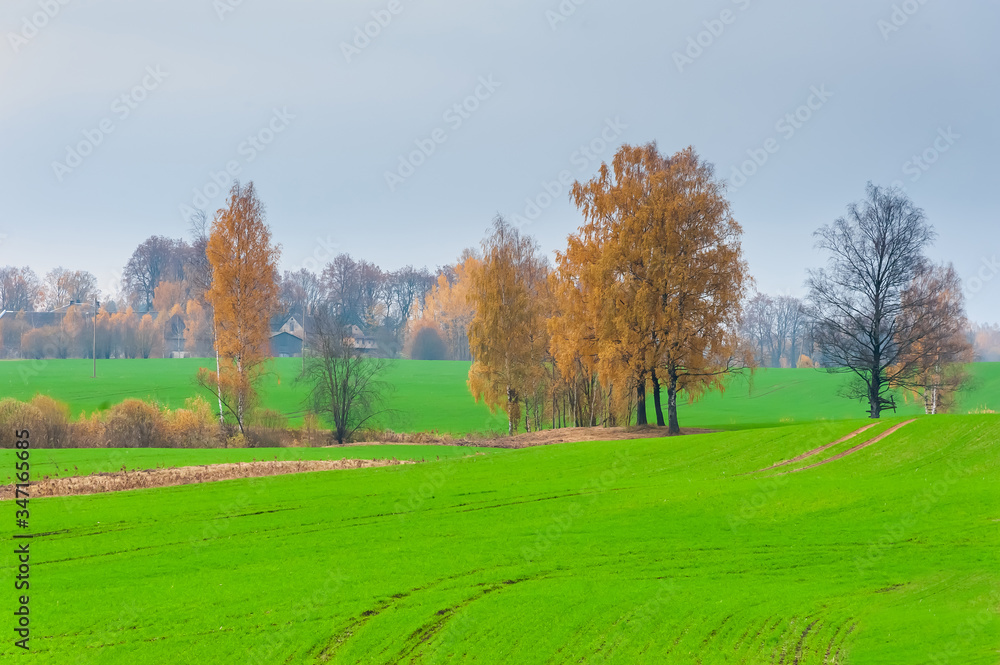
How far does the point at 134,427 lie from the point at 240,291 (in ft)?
31.1

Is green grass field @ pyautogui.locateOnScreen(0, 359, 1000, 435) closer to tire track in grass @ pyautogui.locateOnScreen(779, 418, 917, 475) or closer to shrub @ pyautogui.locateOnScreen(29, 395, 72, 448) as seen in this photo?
shrub @ pyautogui.locateOnScreen(29, 395, 72, 448)

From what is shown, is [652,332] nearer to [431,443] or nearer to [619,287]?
[619,287]

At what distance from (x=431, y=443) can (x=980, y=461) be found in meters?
24.9

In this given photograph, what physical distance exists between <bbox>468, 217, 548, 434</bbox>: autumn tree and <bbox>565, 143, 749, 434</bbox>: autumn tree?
311 inches

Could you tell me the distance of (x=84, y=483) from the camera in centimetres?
2520

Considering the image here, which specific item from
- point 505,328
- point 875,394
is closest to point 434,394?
point 505,328

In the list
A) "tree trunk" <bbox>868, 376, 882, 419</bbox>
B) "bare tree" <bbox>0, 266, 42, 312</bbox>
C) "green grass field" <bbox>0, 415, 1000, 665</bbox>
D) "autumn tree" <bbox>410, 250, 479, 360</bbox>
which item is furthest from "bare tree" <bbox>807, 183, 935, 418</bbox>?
"bare tree" <bbox>0, 266, 42, 312</bbox>

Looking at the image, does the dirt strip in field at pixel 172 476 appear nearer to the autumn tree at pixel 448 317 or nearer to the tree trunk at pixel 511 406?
the tree trunk at pixel 511 406

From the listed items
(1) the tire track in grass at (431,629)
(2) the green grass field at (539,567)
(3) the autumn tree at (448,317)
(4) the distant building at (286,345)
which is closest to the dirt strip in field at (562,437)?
(2) the green grass field at (539,567)

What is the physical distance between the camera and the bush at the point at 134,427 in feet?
127

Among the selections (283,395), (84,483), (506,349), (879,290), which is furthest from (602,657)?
(283,395)

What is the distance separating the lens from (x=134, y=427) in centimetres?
3909

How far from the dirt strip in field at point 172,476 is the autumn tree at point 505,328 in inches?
604

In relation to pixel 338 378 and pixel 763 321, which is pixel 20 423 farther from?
pixel 763 321
